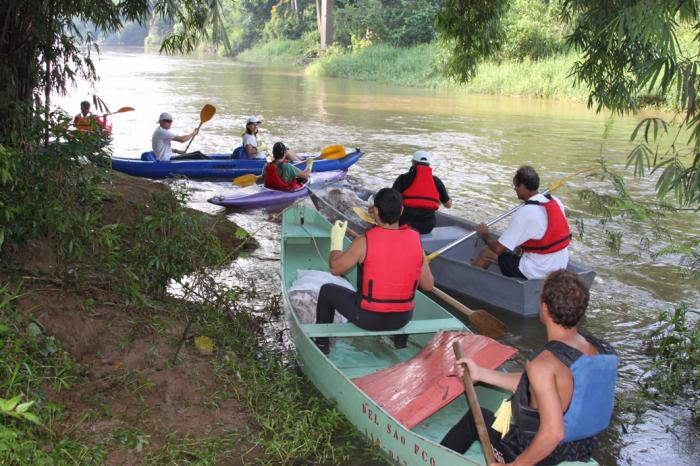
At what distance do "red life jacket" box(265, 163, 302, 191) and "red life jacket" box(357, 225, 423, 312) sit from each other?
18.6 ft

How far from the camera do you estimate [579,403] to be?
267cm

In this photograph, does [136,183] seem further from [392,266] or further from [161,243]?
[392,266]

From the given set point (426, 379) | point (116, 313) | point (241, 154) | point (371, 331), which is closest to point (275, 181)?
point (241, 154)

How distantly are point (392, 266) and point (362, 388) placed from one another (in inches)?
32.4

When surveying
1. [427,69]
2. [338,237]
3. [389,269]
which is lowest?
[389,269]

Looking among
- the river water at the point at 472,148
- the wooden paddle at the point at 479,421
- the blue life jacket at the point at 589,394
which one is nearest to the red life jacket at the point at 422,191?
the river water at the point at 472,148

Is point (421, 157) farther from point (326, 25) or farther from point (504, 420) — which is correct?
point (326, 25)

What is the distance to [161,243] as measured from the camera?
5066mm

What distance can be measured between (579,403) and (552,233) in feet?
11.8

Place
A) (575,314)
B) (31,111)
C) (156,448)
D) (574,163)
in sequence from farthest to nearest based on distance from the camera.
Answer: (574,163) → (31,111) → (156,448) → (575,314)

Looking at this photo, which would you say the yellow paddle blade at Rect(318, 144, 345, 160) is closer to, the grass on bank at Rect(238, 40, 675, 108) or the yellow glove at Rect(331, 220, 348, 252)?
the grass on bank at Rect(238, 40, 675, 108)

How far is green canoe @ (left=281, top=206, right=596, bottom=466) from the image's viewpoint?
3.71m

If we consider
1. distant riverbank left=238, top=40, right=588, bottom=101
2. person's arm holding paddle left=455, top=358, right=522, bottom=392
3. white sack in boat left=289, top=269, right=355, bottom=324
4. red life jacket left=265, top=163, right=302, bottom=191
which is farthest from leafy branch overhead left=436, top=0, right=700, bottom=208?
distant riverbank left=238, top=40, right=588, bottom=101

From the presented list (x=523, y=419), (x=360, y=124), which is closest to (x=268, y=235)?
(x=523, y=419)
